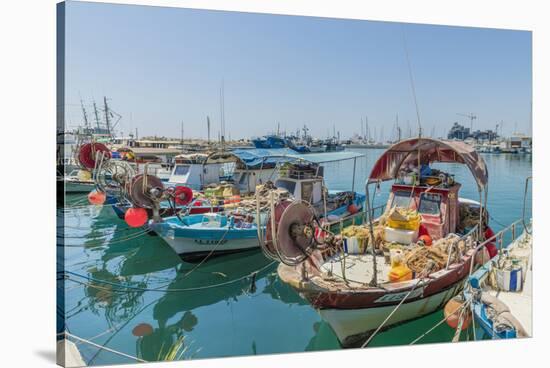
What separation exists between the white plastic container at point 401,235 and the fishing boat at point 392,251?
0.05ft

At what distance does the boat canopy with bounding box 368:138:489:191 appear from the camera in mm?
6004

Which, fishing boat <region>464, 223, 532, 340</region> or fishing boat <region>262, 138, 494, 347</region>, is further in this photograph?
fishing boat <region>464, 223, 532, 340</region>

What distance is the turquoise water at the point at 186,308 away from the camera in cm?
500

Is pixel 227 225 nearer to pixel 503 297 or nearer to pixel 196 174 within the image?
pixel 196 174

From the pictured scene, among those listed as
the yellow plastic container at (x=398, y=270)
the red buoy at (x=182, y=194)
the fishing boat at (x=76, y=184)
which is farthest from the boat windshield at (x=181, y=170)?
the yellow plastic container at (x=398, y=270)

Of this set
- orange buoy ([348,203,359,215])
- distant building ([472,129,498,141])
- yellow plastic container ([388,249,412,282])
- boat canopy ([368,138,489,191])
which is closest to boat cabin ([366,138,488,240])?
boat canopy ([368,138,489,191])

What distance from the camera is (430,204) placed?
6332 millimetres

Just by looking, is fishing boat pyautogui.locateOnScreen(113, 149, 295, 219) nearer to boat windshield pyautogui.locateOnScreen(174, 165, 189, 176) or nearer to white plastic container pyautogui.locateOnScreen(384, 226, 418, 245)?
boat windshield pyautogui.locateOnScreen(174, 165, 189, 176)

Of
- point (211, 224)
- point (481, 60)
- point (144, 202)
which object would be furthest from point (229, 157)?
point (481, 60)

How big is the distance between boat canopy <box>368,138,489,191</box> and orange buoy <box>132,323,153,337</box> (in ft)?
13.4

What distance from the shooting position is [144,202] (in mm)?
6773

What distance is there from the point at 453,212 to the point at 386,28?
124 inches

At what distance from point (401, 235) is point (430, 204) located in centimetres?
91

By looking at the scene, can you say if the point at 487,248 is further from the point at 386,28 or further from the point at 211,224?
the point at 211,224
